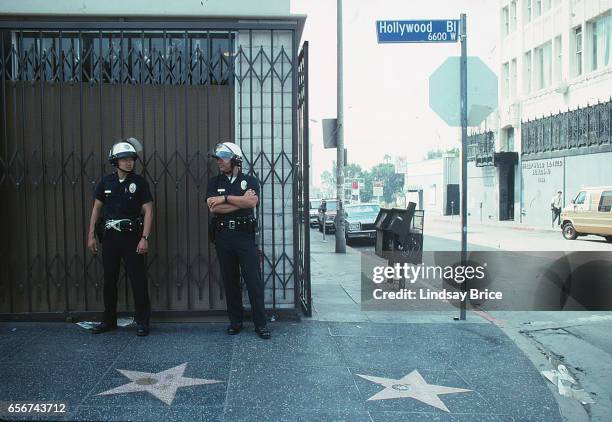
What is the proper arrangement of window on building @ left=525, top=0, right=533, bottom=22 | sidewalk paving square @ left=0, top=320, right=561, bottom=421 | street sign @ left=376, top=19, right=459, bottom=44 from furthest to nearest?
1. window on building @ left=525, top=0, right=533, bottom=22
2. street sign @ left=376, top=19, right=459, bottom=44
3. sidewalk paving square @ left=0, top=320, right=561, bottom=421

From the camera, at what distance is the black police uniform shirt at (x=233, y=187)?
5855 millimetres

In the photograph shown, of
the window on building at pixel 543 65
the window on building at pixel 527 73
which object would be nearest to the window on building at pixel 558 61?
the window on building at pixel 543 65

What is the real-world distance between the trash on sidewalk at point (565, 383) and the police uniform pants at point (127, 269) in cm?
397

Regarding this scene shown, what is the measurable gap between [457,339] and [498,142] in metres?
34.9

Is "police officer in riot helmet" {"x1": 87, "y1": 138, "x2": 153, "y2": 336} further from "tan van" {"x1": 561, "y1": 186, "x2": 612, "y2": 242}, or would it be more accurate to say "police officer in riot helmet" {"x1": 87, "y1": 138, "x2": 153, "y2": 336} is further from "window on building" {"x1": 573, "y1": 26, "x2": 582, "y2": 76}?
"window on building" {"x1": 573, "y1": 26, "x2": 582, "y2": 76}

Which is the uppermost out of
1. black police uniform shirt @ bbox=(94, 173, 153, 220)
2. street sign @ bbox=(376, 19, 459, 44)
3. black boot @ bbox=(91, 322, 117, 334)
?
street sign @ bbox=(376, 19, 459, 44)

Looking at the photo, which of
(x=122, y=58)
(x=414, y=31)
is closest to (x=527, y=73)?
(x=414, y=31)

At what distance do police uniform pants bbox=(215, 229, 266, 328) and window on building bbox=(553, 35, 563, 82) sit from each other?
31.0 metres

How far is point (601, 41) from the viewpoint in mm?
28609

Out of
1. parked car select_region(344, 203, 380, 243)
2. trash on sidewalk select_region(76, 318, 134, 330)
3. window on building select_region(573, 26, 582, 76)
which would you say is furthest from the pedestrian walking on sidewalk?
trash on sidewalk select_region(76, 318, 134, 330)

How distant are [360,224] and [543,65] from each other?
20736mm

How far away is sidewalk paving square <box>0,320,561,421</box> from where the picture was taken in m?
4.09

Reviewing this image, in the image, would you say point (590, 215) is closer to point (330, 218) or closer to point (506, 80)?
point (330, 218)

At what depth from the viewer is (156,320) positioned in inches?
259
